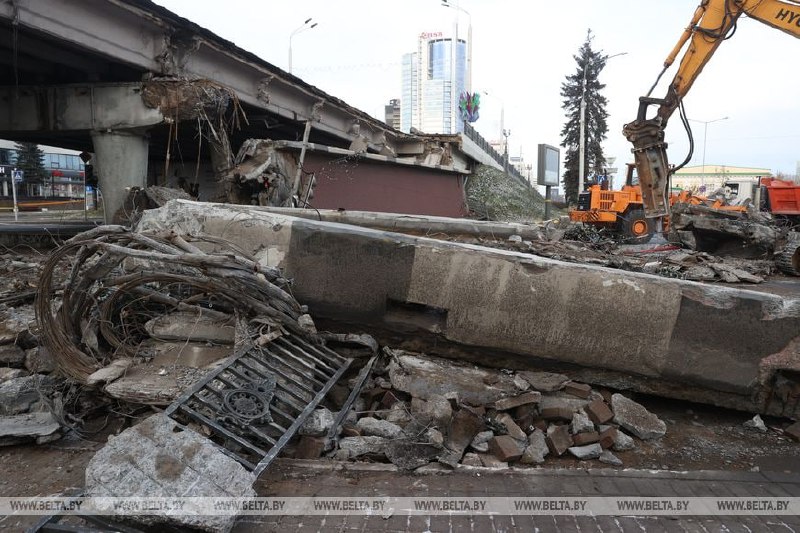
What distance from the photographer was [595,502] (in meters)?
2.53

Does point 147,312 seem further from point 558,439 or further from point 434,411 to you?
point 558,439

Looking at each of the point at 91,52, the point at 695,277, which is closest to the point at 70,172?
the point at 91,52

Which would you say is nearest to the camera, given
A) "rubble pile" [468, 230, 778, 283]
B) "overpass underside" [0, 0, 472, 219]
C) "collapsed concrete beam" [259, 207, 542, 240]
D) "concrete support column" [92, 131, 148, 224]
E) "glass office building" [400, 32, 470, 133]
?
"collapsed concrete beam" [259, 207, 542, 240]

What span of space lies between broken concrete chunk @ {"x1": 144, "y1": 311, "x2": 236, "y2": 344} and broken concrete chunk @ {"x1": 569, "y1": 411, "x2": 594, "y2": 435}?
2.30 metres

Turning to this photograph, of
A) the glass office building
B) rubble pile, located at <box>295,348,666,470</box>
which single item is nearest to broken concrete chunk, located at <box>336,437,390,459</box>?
rubble pile, located at <box>295,348,666,470</box>

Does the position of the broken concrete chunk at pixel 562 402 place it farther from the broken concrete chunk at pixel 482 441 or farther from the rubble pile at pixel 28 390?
the rubble pile at pixel 28 390

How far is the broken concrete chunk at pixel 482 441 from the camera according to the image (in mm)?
2977

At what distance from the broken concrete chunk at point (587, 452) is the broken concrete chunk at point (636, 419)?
1.06ft

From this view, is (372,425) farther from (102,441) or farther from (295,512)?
(102,441)

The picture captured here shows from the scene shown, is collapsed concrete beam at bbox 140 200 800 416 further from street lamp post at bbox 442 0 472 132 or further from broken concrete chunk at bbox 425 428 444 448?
street lamp post at bbox 442 0 472 132

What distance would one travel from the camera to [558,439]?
3.04 m

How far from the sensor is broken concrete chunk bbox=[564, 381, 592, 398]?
3373mm

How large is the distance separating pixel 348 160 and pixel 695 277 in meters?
6.70

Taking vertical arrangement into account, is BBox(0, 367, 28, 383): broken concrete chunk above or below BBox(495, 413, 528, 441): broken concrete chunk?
above
